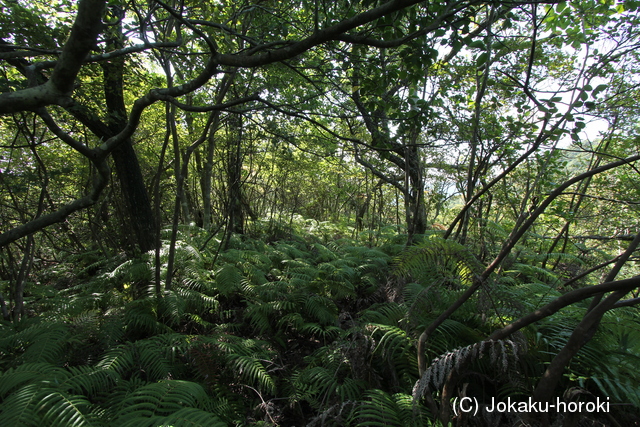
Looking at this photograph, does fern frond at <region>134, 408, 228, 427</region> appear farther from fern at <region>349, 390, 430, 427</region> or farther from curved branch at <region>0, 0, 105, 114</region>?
curved branch at <region>0, 0, 105, 114</region>

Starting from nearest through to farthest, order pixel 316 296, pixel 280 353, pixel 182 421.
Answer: pixel 182 421 → pixel 280 353 → pixel 316 296

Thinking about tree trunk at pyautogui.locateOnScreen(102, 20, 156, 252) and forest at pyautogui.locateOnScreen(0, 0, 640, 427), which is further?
tree trunk at pyautogui.locateOnScreen(102, 20, 156, 252)

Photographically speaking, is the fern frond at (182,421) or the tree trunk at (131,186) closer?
the fern frond at (182,421)

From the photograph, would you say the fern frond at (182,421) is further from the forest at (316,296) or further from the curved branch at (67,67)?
the curved branch at (67,67)

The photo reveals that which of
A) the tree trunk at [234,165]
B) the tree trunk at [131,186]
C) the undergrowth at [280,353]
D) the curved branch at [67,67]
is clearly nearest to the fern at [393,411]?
the undergrowth at [280,353]

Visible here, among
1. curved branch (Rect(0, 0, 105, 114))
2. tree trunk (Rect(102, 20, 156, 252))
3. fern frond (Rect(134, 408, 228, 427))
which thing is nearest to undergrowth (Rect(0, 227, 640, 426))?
fern frond (Rect(134, 408, 228, 427))

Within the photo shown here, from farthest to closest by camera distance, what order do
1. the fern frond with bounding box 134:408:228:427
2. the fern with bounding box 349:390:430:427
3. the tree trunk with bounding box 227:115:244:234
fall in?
the tree trunk with bounding box 227:115:244:234 → the fern with bounding box 349:390:430:427 → the fern frond with bounding box 134:408:228:427

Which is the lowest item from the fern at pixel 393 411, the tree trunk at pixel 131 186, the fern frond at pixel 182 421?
the fern at pixel 393 411

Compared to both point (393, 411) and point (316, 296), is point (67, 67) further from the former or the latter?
point (316, 296)

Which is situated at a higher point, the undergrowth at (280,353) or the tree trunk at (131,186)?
the tree trunk at (131,186)

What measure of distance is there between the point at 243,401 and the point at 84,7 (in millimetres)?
2894

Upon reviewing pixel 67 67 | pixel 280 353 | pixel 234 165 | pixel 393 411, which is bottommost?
pixel 280 353

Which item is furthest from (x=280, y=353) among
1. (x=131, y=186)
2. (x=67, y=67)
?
(x=131, y=186)

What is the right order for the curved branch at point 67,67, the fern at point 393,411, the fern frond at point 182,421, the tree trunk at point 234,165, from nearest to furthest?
1. the curved branch at point 67,67
2. the fern frond at point 182,421
3. the fern at point 393,411
4. the tree trunk at point 234,165
